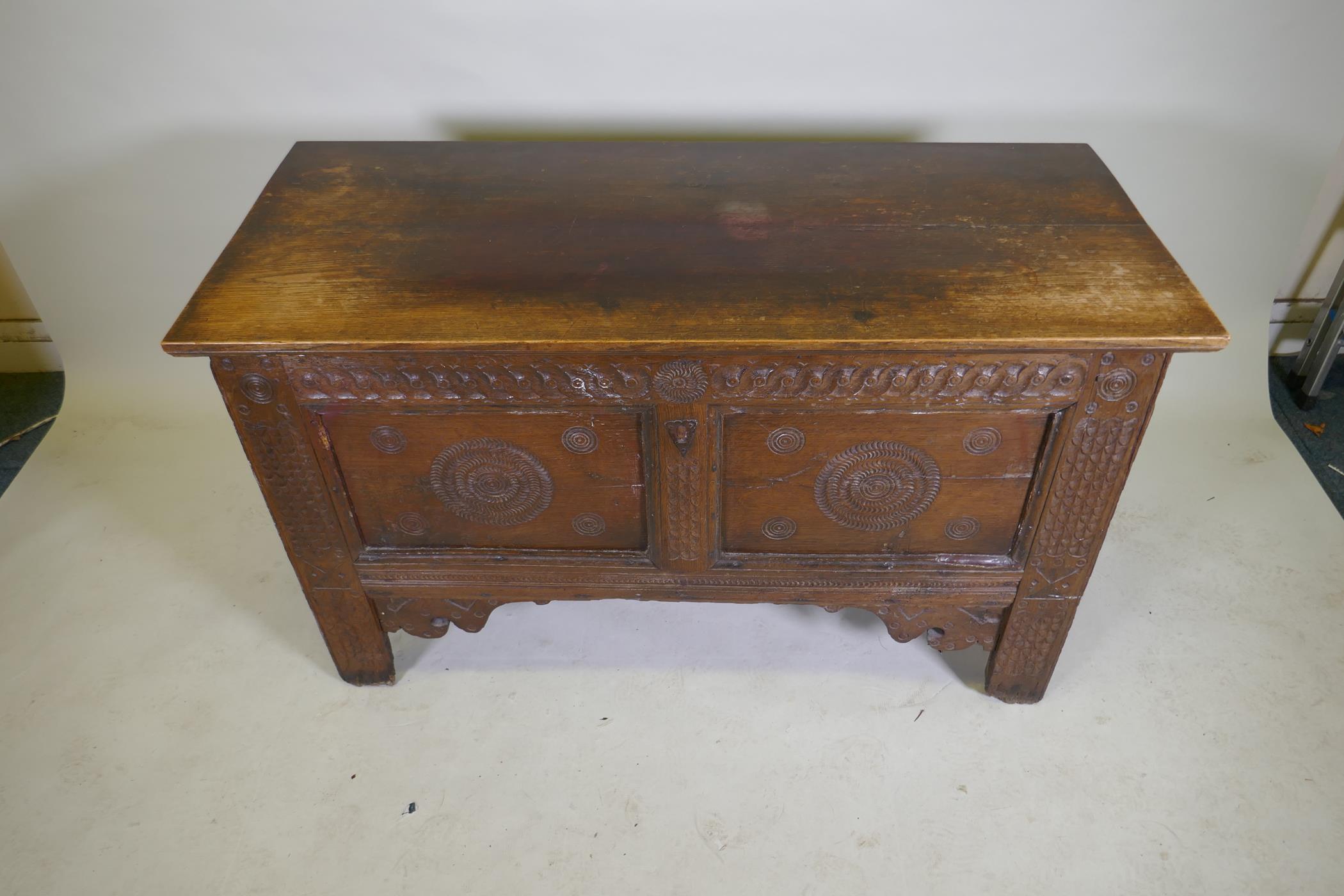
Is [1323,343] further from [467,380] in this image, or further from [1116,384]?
[467,380]

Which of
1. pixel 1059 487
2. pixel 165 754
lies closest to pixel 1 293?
pixel 165 754

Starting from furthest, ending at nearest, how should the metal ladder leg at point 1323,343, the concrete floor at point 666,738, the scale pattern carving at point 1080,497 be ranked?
the metal ladder leg at point 1323,343
the concrete floor at point 666,738
the scale pattern carving at point 1080,497

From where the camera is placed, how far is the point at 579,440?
146cm

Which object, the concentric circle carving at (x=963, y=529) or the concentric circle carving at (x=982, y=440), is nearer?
the concentric circle carving at (x=982, y=440)

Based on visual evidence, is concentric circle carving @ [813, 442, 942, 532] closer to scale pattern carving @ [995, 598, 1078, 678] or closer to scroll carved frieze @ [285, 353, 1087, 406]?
scroll carved frieze @ [285, 353, 1087, 406]

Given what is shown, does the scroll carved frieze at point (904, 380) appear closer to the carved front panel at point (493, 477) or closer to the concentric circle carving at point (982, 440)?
the concentric circle carving at point (982, 440)

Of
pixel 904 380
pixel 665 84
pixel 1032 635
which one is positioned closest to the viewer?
pixel 904 380

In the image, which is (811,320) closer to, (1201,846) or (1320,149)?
(1201,846)

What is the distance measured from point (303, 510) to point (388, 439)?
213mm

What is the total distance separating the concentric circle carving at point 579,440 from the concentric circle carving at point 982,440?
1.88ft

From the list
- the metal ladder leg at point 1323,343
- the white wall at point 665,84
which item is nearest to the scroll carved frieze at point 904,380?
the white wall at point 665,84

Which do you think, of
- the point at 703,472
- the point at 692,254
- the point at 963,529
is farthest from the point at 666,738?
the point at 692,254

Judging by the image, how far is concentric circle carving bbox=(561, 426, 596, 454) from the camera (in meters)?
1.45

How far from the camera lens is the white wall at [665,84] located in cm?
180
